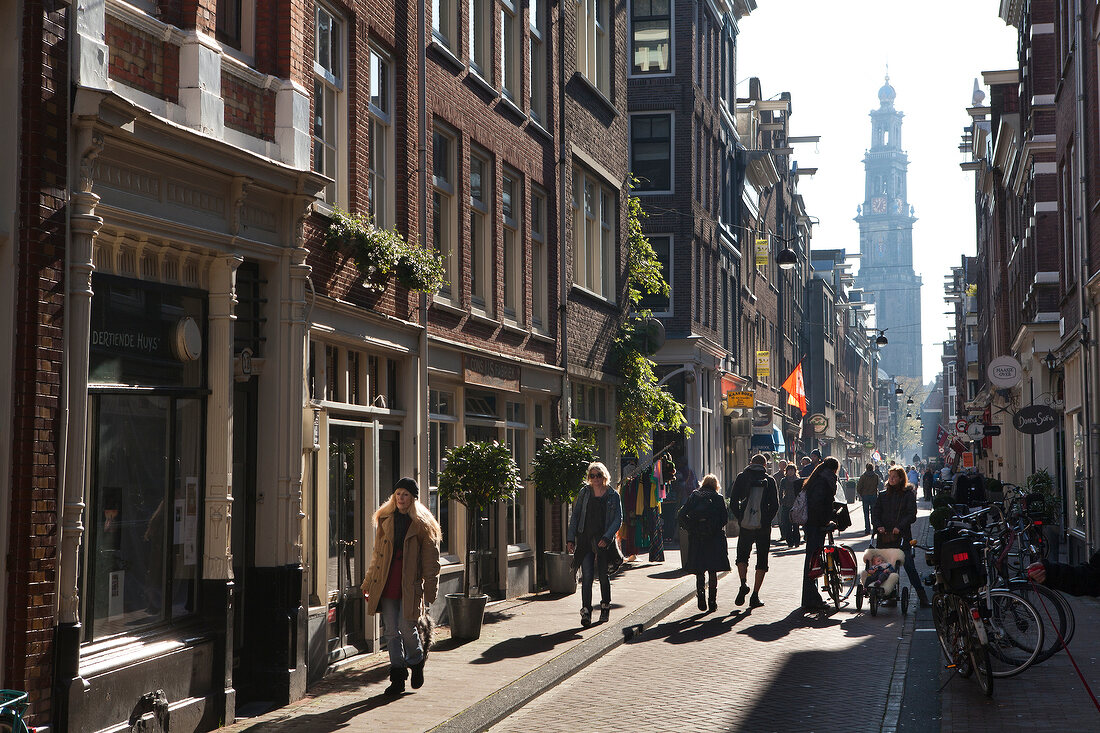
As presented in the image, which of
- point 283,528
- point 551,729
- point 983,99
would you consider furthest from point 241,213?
point 983,99

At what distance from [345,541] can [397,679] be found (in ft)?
7.11

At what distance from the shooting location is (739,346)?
39344 mm

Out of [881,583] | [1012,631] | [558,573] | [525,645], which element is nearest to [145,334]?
[525,645]

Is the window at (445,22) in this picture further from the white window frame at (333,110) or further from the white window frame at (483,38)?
the white window frame at (333,110)

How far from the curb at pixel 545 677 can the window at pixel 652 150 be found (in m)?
17.5

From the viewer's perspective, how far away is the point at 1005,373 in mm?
26750

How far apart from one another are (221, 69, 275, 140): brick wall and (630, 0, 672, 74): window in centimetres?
2336

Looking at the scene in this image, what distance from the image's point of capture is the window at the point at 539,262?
18.6 m

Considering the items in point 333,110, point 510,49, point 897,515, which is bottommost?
point 897,515

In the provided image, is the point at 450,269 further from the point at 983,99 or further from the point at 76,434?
the point at 983,99

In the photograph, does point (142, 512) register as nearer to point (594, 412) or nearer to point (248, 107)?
point (248, 107)

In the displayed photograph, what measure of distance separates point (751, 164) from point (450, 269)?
2766 cm

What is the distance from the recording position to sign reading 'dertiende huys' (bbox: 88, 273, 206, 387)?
7941 mm

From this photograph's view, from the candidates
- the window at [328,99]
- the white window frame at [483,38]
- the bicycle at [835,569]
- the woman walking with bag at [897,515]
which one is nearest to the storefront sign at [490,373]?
the white window frame at [483,38]
